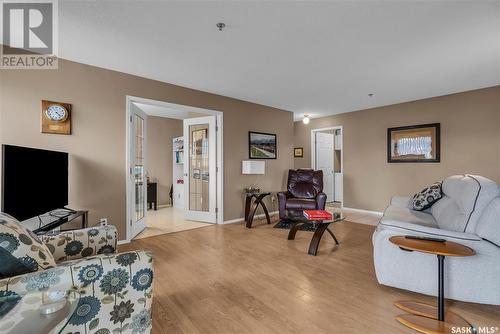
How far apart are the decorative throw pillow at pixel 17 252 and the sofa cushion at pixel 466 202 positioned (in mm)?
2854

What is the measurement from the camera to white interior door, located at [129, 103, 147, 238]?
3562 mm

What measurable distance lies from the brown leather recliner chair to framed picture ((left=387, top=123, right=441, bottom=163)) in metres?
1.74

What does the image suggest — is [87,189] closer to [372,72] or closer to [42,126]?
[42,126]

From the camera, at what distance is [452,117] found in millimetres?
4410

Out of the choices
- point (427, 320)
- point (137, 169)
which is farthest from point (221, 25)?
point (427, 320)

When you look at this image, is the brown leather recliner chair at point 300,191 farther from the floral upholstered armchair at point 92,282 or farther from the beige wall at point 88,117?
the floral upholstered armchair at point 92,282

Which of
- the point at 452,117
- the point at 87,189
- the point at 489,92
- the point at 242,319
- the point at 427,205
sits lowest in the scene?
the point at 242,319

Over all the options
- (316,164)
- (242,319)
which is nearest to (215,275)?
(242,319)

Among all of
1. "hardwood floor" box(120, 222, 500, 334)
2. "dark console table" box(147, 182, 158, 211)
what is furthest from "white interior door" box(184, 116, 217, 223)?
"dark console table" box(147, 182, 158, 211)

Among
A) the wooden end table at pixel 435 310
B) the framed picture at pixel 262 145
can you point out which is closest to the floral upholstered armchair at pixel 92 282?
the wooden end table at pixel 435 310

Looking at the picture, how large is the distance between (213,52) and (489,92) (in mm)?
4666

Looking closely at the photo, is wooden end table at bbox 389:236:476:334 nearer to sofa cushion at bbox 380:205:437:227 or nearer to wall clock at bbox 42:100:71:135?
sofa cushion at bbox 380:205:437:227

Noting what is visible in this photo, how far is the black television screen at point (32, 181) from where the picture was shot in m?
1.92

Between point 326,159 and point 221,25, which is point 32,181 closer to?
point 221,25
